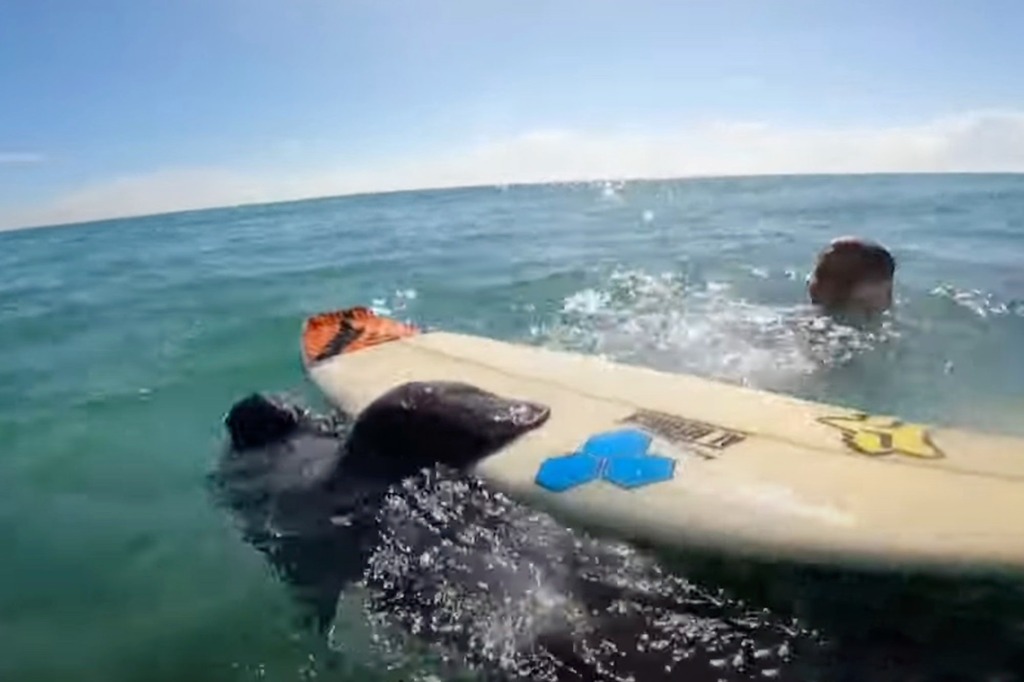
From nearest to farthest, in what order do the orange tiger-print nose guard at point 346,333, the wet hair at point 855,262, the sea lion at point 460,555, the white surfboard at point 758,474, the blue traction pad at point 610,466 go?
the sea lion at point 460,555, the white surfboard at point 758,474, the blue traction pad at point 610,466, the orange tiger-print nose guard at point 346,333, the wet hair at point 855,262

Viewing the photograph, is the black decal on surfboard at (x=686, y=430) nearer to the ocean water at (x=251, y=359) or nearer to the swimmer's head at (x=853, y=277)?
the ocean water at (x=251, y=359)

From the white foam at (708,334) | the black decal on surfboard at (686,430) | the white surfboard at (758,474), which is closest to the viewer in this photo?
the white surfboard at (758,474)

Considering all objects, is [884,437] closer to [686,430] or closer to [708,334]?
[686,430]

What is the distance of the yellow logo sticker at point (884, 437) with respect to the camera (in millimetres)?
5199

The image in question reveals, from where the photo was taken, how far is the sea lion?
4.04 meters

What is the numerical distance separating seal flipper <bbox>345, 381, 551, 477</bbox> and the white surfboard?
0.18 meters

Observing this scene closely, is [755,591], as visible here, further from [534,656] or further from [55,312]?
[55,312]

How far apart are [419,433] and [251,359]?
19.4 feet

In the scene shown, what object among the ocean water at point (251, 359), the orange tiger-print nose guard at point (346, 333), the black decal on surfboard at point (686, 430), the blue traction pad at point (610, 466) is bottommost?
the ocean water at point (251, 359)

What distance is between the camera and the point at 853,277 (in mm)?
11312

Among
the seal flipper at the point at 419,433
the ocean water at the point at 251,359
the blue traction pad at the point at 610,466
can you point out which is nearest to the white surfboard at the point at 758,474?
the blue traction pad at the point at 610,466

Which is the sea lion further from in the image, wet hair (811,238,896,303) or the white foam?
wet hair (811,238,896,303)

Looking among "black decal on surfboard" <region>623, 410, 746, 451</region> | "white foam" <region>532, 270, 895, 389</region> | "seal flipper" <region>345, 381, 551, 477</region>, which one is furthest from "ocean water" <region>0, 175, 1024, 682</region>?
"black decal on surfboard" <region>623, 410, 746, 451</region>

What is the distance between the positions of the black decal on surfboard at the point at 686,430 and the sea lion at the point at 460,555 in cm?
72
